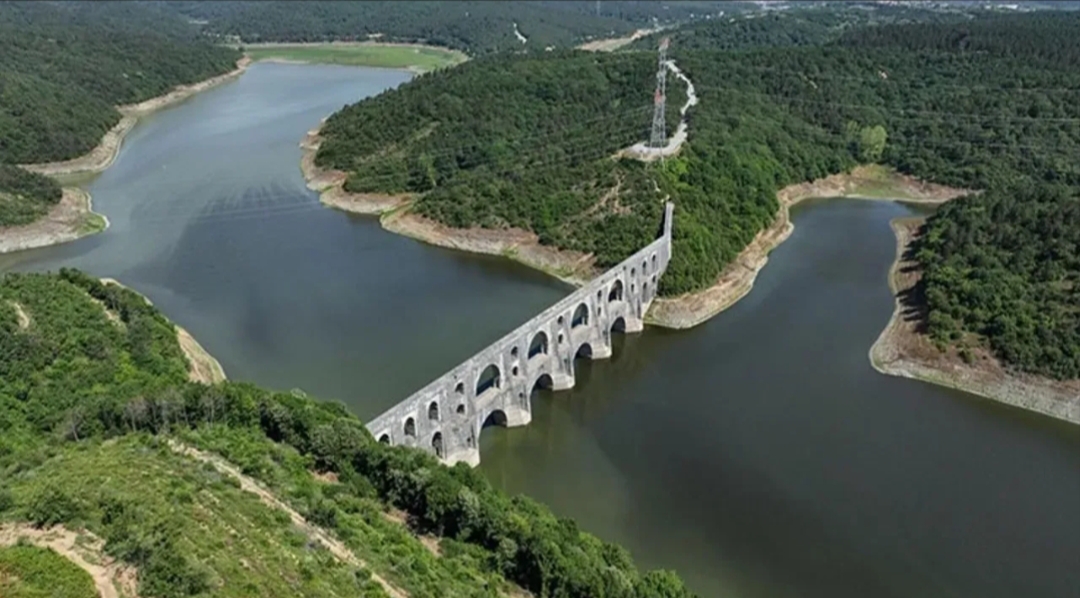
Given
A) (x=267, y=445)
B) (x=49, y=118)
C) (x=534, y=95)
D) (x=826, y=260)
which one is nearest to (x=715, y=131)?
(x=826, y=260)

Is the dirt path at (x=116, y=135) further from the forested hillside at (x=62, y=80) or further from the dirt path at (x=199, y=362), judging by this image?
the dirt path at (x=199, y=362)

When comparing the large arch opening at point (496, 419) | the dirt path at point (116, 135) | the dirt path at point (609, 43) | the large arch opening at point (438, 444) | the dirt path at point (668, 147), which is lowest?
the large arch opening at point (496, 419)

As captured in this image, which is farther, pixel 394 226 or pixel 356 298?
pixel 394 226

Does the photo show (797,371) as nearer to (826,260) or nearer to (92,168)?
(826,260)

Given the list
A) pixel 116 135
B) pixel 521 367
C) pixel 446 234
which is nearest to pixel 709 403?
pixel 521 367

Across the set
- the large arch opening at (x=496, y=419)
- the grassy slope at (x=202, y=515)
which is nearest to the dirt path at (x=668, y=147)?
the large arch opening at (x=496, y=419)

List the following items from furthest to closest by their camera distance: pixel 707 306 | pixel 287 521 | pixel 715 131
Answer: pixel 715 131 → pixel 707 306 → pixel 287 521

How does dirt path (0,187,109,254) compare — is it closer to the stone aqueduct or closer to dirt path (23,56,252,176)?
dirt path (23,56,252,176)

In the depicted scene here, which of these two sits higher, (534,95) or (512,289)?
(534,95)
